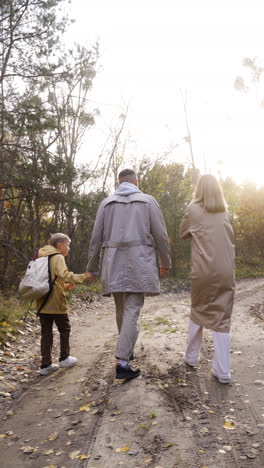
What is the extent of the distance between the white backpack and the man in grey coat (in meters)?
0.60

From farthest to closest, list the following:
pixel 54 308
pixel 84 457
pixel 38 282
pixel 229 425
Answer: pixel 54 308
pixel 38 282
pixel 229 425
pixel 84 457

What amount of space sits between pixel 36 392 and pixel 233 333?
11.6ft

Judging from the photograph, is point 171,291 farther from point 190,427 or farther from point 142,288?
point 190,427

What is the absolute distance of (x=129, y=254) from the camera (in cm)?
425

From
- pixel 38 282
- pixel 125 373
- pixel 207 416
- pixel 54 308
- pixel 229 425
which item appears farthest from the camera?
pixel 54 308

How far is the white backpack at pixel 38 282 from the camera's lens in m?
4.68

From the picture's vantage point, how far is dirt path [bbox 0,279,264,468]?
9.20 ft

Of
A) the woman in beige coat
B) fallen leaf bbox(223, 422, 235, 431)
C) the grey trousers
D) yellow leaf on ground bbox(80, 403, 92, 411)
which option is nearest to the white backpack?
the grey trousers

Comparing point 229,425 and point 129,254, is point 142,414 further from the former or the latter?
point 129,254

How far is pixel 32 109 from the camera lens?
7863mm

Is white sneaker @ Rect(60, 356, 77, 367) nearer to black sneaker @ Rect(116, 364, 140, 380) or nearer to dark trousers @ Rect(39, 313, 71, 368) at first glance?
dark trousers @ Rect(39, 313, 71, 368)

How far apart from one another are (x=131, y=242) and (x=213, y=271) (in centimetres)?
94

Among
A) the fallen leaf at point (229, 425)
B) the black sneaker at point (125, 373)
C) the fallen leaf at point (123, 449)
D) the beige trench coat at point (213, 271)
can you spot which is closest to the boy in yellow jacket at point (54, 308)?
the black sneaker at point (125, 373)

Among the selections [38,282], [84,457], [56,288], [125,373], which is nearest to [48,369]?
[56,288]
